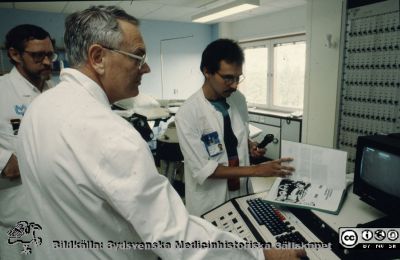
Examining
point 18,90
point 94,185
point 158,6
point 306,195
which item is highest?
point 158,6

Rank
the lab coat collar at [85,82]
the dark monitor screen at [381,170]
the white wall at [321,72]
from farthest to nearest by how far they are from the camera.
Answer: the white wall at [321,72]
the dark monitor screen at [381,170]
the lab coat collar at [85,82]

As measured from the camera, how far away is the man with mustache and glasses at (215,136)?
4.54ft

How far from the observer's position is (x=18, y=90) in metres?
1.52

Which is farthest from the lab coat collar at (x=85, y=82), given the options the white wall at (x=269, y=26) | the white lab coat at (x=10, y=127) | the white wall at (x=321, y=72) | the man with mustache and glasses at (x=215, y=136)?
the white wall at (x=269, y=26)

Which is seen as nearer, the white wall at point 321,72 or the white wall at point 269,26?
the white wall at point 321,72

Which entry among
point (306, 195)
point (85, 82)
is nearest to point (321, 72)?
point (306, 195)

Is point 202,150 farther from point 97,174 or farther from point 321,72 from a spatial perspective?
point 321,72

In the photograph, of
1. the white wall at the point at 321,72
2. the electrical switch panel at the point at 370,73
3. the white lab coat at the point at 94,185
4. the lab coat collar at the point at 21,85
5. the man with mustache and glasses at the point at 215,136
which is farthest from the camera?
the white wall at the point at 321,72

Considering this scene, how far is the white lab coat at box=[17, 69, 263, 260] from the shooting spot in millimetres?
605

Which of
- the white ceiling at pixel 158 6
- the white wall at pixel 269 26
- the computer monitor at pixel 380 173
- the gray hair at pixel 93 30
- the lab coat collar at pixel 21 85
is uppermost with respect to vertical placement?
the white ceiling at pixel 158 6

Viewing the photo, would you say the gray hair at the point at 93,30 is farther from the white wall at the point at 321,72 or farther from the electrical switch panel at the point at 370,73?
the white wall at the point at 321,72

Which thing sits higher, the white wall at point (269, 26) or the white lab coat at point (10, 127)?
the white wall at point (269, 26)

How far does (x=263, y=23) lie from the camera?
16.1 ft

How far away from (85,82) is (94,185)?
0.29m
